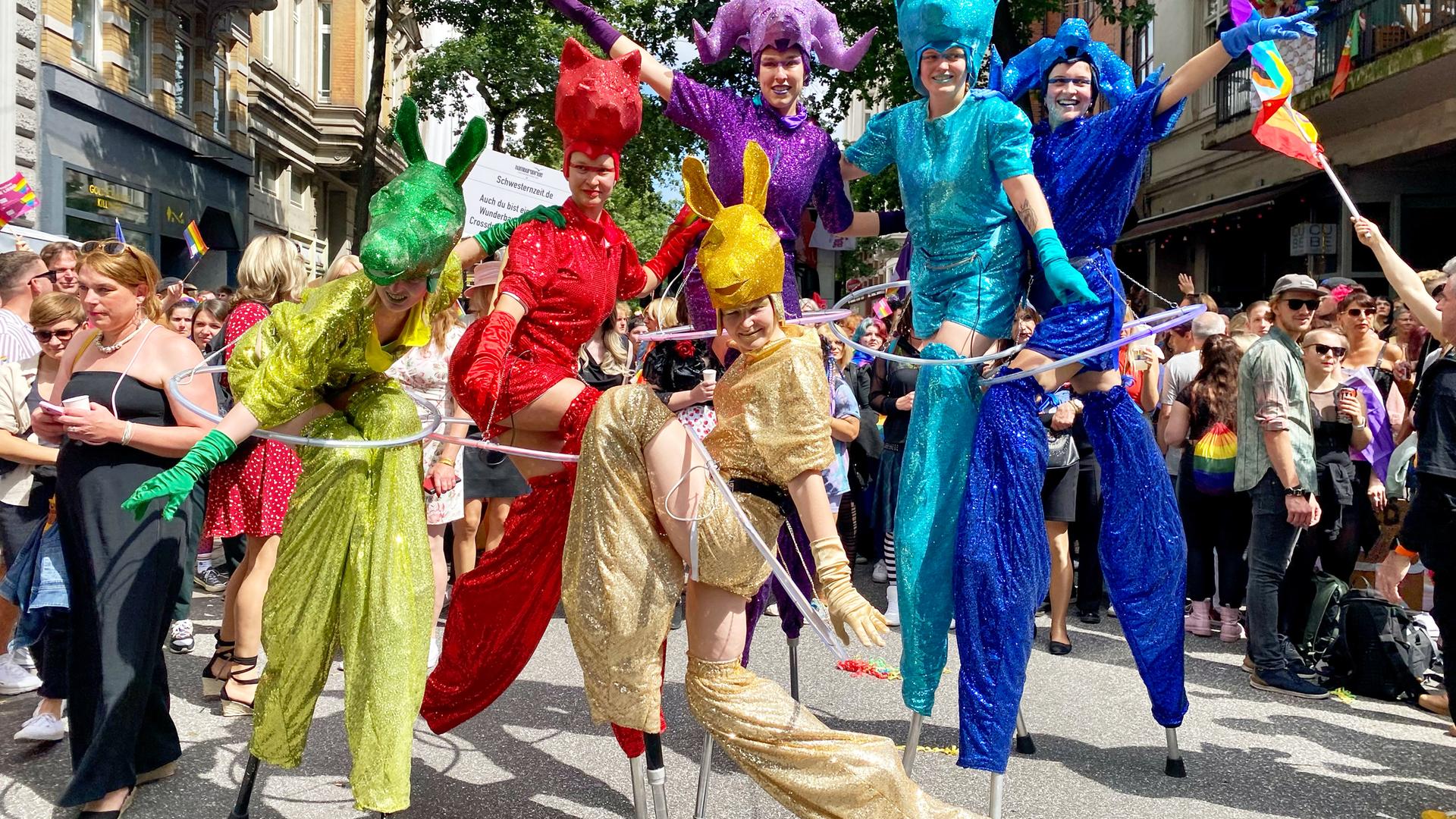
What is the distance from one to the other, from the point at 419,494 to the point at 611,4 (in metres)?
18.4

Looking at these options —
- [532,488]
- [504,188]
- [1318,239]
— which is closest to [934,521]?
[532,488]

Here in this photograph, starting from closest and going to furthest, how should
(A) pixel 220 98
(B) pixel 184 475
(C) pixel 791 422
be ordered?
(C) pixel 791 422, (B) pixel 184 475, (A) pixel 220 98

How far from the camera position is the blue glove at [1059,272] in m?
3.22

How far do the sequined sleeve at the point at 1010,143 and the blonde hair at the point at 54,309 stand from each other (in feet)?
11.5

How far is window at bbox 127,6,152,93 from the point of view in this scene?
16906 millimetres

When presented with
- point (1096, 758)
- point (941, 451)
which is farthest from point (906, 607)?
point (1096, 758)

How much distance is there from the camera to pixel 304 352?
10.2 ft

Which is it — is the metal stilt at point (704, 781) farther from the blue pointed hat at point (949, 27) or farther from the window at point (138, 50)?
the window at point (138, 50)

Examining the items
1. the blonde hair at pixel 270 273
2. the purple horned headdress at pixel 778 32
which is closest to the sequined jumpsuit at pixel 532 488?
the purple horned headdress at pixel 778 32

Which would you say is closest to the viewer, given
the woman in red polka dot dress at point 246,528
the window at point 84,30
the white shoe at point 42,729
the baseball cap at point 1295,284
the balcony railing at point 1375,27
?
the white shoe at point 42,729

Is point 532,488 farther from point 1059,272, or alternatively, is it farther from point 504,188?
point 504,188

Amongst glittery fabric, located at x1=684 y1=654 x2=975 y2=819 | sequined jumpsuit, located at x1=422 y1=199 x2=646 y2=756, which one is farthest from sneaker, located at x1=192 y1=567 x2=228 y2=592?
glittery fabric, located at x1=684 y1=654 x2=975 y2=819

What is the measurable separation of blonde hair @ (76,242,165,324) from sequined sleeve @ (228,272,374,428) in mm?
790

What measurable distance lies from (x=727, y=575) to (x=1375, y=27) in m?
14.6
